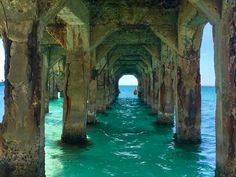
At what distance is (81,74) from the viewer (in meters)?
10.9

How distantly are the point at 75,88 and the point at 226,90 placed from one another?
5.51 meters

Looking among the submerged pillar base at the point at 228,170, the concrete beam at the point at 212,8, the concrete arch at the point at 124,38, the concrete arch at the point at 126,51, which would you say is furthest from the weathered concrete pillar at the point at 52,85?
the submerged pillar base at the point at 228,170

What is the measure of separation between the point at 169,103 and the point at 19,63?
10.3 m

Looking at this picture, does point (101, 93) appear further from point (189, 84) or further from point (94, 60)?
point (189, 84)

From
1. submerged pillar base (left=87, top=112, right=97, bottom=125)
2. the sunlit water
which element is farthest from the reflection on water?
submerged pillar base (left=87, top=112, right=97, bottom=125)

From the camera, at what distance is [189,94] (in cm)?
1070

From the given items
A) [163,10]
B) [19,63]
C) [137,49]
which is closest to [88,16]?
[163,10]

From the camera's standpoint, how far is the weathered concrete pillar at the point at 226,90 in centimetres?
595

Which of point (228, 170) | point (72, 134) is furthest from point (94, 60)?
point (228, 170)

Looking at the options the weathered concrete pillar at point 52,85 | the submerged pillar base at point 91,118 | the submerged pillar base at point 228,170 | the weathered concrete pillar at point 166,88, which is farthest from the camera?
the weathered concrete pillar at point 52,85

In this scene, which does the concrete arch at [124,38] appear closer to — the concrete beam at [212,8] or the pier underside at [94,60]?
the pier underside at [94,60]

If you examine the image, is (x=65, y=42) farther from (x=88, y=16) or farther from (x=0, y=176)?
(x=0, y=176)

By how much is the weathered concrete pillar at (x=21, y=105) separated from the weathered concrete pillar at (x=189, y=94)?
548cm

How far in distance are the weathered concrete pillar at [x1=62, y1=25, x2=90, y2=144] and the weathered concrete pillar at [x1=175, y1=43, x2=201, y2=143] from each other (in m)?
2.83
